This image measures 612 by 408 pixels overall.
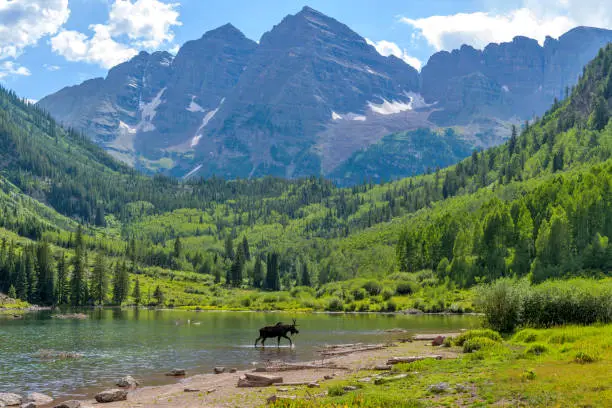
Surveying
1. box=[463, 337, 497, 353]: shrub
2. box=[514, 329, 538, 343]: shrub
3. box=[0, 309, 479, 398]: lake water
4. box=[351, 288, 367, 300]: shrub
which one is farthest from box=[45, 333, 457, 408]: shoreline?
box=[351, 288, 367, 300]: shrub

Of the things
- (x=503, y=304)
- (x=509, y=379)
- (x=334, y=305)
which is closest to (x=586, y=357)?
(x=509, y=379)

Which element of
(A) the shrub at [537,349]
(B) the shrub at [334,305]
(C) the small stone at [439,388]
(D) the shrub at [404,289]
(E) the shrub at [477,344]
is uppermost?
(D) the shrub at [404,289]

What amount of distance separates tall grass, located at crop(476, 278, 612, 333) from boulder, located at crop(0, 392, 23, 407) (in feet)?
159

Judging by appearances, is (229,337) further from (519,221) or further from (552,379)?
(519,221)

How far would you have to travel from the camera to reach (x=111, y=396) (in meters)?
Answer: 39.6

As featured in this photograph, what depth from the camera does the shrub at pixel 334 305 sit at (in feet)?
600

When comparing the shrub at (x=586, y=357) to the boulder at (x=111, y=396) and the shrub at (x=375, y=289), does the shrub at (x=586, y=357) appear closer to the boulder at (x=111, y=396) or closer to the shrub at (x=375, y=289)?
the boulder at (x=111, y=396)

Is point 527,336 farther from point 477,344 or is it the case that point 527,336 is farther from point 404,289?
point 404,289

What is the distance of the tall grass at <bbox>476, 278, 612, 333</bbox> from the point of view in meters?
57.3

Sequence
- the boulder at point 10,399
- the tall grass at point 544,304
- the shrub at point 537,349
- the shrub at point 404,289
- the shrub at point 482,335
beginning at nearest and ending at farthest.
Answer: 1. the boulder at point 10,399
2. the shrub at point 537,349
3. the shrub at point 482,335
4. the tall grass at point 544,304
5. the shrub at point 404,289

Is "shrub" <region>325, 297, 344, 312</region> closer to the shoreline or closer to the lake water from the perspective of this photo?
the lake water

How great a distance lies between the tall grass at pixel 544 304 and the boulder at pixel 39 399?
4670cm

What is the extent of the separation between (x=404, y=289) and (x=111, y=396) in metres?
158

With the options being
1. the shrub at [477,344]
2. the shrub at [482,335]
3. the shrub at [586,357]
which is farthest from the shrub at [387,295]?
the shrub at [586,357]
